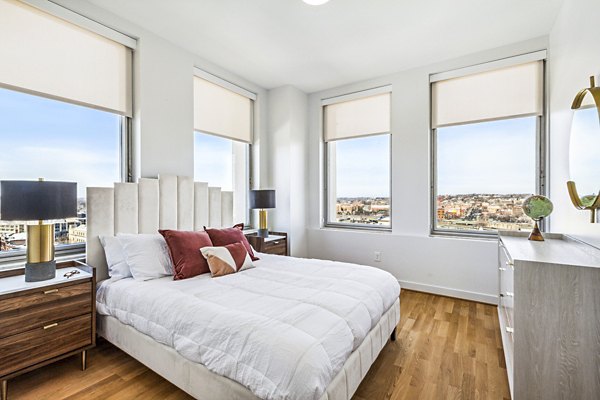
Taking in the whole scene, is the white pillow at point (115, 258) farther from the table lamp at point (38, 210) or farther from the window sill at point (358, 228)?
the window sill at point (358, 228)

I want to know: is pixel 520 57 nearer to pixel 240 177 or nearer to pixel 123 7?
pixel 240 177

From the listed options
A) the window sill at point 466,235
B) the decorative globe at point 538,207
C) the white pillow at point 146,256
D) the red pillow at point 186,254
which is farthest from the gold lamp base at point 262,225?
the decorative globe at point 538,207

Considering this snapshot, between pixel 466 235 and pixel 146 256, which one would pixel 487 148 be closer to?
pixel 466 235

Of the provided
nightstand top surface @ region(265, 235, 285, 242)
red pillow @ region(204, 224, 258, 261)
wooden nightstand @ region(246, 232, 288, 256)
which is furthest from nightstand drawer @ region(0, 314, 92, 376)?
nightstand top surface @ region(265, 235, 285, 242)

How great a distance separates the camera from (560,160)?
2510mm

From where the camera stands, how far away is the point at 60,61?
92.8 inches

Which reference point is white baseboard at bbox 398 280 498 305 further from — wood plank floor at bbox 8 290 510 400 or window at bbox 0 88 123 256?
window at bbox 0 88 123 256

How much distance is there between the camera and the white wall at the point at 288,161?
169 inches

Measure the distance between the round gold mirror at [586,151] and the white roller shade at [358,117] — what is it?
87.1 inches

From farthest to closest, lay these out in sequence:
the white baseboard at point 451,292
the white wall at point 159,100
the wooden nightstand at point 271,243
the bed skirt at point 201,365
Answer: the wooden nightstand at point 271,243
the white baseboard at point 451,292
the white wall at point 159,100
the bed skirt at point 201,365

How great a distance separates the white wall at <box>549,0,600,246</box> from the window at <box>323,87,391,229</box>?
1.75 meters

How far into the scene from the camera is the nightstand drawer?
1.68 metres

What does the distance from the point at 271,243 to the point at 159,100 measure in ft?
6.85

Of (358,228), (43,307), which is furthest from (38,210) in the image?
(358,228)
